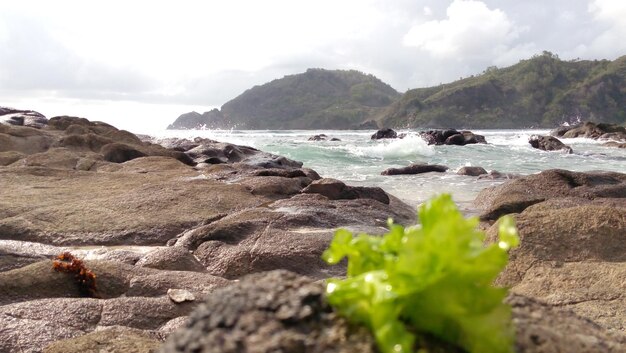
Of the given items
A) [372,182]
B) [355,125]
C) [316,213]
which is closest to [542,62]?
[355,125]

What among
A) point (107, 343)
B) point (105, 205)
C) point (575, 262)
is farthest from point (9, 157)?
point (575, 262)

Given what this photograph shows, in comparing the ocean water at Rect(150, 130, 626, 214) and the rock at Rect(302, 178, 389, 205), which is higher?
the rock at Rect(302, 178, 389, 205)

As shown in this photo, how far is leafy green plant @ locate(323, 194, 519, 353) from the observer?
1.26 meters

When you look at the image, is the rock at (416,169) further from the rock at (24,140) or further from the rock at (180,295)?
the rock at (180,295)

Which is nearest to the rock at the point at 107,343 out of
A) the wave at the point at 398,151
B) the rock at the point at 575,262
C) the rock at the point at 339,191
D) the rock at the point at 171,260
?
the rock at the point at 171,260

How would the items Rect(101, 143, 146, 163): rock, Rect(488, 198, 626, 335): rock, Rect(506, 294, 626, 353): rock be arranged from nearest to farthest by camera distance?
Rect(506, 294, 626, 353): rock, Rect(488, 198, 626, 335): rock, Rect(101, 143, 146, 163): rock

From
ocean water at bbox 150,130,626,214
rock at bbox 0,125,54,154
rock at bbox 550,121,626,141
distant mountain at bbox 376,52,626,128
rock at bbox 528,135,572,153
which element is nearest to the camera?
A: ocean water at bbox 150,130,626,214

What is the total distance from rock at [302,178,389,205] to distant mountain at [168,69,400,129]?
468ft

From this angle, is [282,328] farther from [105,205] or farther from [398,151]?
[398,151]

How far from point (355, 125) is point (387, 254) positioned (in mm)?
144363

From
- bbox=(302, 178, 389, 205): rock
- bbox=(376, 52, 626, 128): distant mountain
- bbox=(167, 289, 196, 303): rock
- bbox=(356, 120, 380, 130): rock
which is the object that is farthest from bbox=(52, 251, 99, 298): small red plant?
bbox=(356, 120, 380, 130): rock

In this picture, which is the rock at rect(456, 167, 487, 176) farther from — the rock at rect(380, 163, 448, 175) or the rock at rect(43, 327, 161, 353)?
the rock at rect(43, 327, 161, 353)

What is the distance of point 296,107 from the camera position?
179500 millimetres

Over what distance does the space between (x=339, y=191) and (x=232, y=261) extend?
5.24 meters
